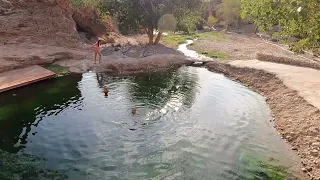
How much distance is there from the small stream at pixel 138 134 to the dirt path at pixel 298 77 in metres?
3.34

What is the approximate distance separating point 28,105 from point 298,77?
24.8m

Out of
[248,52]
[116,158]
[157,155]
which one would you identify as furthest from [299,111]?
[248,52]

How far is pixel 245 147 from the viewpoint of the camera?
56.6 ft

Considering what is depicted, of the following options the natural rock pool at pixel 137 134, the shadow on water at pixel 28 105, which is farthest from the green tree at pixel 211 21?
the shadow on water at pixel 28 105

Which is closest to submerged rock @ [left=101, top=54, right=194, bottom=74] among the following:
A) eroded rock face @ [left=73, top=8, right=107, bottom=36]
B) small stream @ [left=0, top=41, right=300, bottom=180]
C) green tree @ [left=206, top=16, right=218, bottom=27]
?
small stream @ [left=0, top=41, right=300, bottom=180]

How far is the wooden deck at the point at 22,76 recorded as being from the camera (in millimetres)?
25033

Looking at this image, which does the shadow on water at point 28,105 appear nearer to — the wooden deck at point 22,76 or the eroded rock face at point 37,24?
the wooden deck at point 22,76

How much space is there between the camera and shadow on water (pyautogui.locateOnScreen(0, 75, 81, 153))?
17.2m

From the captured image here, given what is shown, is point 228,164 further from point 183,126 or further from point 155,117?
point 155,117

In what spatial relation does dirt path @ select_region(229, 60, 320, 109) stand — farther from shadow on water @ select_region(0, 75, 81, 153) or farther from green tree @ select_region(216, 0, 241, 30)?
green tree @ select_region(216, 0, 241, 30)

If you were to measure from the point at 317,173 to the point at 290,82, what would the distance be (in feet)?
47.4

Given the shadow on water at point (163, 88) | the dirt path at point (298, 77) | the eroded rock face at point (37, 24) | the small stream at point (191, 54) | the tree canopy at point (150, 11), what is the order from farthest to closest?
1. the tree canopy at point (150, 11)
2. the small stream at point (191, 54)
3. the eroded rock face at point (37, 24)
4. the shadow on water at point (163, 88)
5. the dirt path at point (298, 77)

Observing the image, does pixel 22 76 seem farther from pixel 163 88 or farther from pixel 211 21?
pixel 211 21

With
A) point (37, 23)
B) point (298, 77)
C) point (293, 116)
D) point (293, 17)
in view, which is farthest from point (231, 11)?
point (293, 17)
